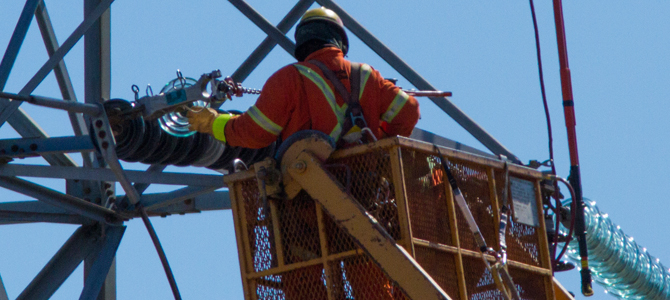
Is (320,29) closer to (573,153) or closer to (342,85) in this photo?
(342,85)

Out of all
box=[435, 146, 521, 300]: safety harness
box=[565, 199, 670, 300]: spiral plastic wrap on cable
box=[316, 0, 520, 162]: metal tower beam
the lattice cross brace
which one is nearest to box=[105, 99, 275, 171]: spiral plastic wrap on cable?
box=[316, 0, 520, 162]: metal tower beam

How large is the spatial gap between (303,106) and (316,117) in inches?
5.7

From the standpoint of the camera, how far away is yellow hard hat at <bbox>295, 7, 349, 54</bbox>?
7.67m

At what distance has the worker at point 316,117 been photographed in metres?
6.79

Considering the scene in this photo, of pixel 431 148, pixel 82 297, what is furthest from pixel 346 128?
pixel 82 297

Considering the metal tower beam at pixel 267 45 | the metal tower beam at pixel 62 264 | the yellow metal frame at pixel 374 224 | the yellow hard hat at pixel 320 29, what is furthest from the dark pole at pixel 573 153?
the metal tower beam at pixel 62 264

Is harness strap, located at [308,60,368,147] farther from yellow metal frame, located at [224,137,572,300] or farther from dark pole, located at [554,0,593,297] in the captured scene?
dark pole, located at [554,0,593,297]

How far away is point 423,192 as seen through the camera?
22.1 ft

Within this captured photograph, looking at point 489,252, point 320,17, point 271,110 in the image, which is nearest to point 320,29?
point 320,17

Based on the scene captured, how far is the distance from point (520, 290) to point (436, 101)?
10.3 feet

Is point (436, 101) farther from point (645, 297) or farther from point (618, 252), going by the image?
point (645, 297)

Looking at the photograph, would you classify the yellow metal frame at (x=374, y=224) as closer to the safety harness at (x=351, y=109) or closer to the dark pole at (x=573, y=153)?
the safety harness at (x=351, y=109)

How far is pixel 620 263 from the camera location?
10.5 meters

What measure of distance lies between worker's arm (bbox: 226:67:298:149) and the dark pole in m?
2.08
